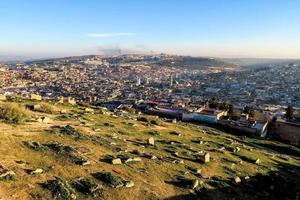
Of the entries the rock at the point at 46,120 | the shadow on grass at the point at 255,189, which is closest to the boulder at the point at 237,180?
the shadow on grass at the point at 255,189

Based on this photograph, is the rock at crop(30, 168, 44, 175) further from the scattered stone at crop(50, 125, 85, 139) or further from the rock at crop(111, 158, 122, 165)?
the scattered stone at crop(50, 125, 85, 139)

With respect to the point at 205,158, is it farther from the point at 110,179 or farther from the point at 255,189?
the point at 110,179

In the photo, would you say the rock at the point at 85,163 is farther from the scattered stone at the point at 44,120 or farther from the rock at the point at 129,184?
the scattered stone at the point at 44,120

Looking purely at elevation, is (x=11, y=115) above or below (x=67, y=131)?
above

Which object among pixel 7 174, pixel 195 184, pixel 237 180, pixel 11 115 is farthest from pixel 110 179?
pixel 11 115

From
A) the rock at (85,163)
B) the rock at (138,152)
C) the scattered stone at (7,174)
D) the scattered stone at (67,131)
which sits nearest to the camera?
the scattered stone at (7,174)

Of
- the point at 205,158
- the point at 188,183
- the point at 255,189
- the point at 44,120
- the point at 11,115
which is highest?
the point at 11,115

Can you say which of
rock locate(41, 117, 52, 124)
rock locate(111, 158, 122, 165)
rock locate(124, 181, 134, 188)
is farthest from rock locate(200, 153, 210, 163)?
rock locate(41, 117, 52, 124)
